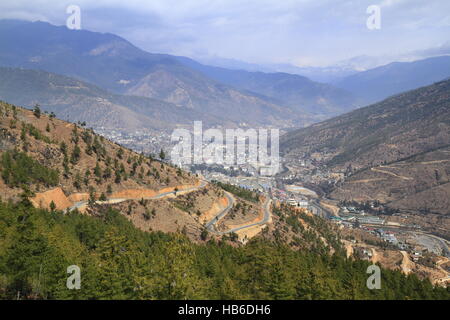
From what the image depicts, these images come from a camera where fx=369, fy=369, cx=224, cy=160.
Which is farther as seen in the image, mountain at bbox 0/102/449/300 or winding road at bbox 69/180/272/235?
winding road at bbox 69/180/272/235

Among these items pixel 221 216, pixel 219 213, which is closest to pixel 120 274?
pixel 221 216

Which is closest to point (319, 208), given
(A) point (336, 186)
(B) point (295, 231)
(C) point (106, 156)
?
(A) point (336, 186)

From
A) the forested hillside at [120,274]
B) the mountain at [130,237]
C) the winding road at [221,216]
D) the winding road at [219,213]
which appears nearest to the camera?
the forested hillside at [120,274]

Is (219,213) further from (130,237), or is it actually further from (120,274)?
(120,274)

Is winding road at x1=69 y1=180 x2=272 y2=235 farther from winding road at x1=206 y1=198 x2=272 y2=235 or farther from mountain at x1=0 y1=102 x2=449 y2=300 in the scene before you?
mountain at x1=0 y1=102 x2=449 y2=300

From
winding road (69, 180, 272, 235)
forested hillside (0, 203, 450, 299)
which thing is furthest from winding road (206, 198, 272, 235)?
forested hillside (0, 203, 450, 299)

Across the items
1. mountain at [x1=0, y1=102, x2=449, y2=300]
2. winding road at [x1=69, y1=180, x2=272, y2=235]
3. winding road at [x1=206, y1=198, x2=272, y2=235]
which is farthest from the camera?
winding road at [x1=206, y1=198, x2=272, y2=235]

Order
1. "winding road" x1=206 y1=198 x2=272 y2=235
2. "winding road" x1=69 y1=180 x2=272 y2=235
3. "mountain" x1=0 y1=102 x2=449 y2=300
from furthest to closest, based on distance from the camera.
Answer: "winding road" x1=206 y1=198 x2=272 y2=235 → "winding road" x1=69 y1=180 x2=272 y2=235 → "mountain" x1=0 y1=102 x2=449 y2=300

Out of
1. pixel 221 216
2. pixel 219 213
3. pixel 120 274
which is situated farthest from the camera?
pixel 219 213

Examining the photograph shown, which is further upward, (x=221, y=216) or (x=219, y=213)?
(x=219, y=213)

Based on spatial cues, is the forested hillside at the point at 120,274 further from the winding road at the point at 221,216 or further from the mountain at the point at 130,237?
the winding road at the point at 221,216

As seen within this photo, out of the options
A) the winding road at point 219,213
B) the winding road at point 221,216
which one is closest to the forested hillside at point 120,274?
the winding road at point 219,213
